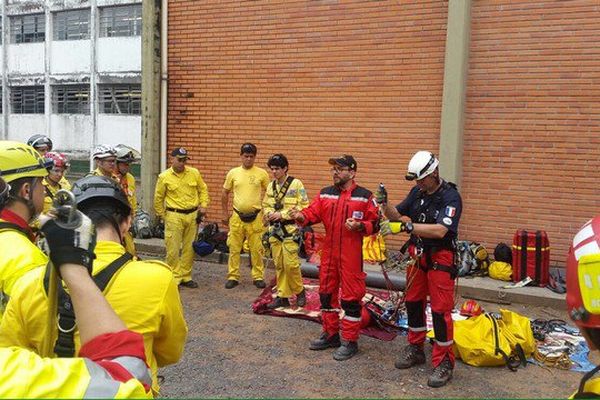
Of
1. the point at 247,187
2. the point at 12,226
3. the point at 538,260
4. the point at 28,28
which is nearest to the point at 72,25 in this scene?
the point at 28,28

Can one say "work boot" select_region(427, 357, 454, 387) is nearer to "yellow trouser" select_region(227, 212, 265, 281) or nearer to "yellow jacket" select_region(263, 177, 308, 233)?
"yellow jacket" select_region(263, 177, 308, 233)

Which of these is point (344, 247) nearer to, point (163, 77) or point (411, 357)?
point (411, 357)

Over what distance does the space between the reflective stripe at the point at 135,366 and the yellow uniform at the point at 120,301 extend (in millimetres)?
446

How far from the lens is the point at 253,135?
10141 millimetres

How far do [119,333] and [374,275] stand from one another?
680 cm

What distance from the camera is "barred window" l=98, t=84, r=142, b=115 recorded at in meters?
26.0

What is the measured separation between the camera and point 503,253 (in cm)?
806

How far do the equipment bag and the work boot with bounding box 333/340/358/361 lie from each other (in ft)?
11.7

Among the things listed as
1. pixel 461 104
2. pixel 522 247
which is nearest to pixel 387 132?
pixel 461 104

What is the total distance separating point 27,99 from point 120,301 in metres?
31.5

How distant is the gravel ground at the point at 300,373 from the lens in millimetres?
4637

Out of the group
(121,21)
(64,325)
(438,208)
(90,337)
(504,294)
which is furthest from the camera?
(121,21)

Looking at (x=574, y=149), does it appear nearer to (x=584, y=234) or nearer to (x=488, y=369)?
(x=488, y=369)

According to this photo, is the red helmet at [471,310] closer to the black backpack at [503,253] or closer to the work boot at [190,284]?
the black backpack at [503,253]
